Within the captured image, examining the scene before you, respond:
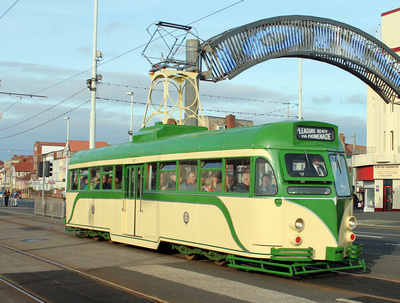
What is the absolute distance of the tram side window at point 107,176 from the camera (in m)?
16.9

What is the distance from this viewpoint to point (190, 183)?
42.1 ft

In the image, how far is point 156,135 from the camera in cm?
1517

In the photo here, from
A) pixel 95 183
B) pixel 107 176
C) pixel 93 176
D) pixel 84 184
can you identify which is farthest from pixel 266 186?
pixel 84 184

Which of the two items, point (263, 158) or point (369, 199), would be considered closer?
point (263, 158)

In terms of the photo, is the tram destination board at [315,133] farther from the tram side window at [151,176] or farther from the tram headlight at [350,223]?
the tram side window at [151,176]

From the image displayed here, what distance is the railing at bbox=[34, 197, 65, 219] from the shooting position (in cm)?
3020

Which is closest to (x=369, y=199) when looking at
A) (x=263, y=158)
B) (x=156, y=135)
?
(x=156, y=135)

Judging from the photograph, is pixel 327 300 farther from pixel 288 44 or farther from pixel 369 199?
pixel 369 199

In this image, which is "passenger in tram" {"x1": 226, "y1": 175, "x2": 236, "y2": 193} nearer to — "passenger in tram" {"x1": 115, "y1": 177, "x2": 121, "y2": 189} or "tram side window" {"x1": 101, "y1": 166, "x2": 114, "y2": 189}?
"passenger in tram" {"x1": 115, "y1": 177, "x2": 121, "y2": 189}

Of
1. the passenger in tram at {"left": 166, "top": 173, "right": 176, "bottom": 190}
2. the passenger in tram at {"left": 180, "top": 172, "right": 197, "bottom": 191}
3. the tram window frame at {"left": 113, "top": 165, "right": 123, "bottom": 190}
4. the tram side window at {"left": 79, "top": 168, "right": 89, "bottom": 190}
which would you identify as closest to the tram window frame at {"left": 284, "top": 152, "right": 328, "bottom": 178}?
the passenger in tram at {"left": 180, "top": 172, "right": 197, "bottom": 191}

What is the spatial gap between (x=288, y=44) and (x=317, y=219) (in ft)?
48.3

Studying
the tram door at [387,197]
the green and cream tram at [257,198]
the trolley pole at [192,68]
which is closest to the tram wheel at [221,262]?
the green and cream tram at [257,198]

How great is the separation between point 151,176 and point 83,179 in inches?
210

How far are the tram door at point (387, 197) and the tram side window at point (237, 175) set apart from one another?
37.3m
